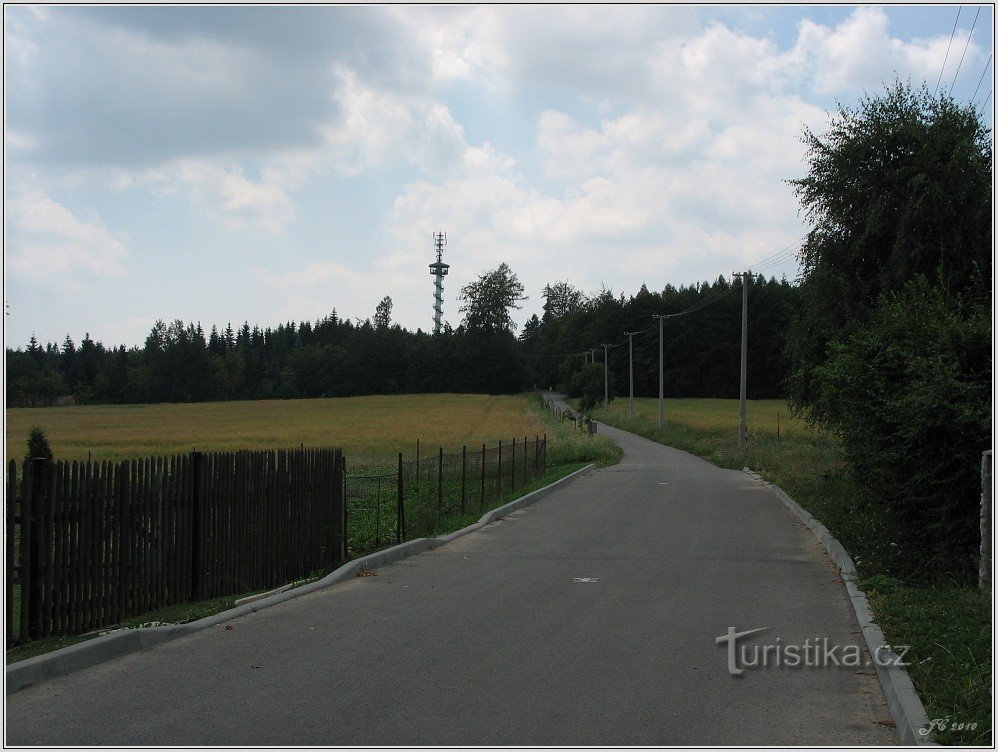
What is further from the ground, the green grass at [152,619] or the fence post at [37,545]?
the fence post at [37,545]

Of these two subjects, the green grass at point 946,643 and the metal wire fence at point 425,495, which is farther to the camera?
the metal wire fence at point 425,495

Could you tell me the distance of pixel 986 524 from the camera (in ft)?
29.2

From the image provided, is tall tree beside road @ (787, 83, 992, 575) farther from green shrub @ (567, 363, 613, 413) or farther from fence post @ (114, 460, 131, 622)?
green shrub @ (567, 363, 613, 413)

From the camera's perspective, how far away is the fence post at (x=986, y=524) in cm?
877

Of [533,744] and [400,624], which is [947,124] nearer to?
[400,624]

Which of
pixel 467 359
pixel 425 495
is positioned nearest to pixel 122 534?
pixel 425 495

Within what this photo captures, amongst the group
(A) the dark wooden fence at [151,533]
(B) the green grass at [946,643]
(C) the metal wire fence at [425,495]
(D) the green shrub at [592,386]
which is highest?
(D) the green shrub at [592,386]

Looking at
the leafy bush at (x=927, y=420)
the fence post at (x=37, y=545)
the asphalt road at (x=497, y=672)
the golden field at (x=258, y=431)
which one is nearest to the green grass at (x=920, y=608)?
the asphalt road at (x=497, y=672)

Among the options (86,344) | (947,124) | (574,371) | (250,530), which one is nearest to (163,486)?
(250,530)

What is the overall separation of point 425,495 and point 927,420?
13.4 m

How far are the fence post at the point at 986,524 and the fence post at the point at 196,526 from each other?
760 centimetres

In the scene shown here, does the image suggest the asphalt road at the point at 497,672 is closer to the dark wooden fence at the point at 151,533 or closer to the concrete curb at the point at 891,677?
the concrete curb at the point at 891,677

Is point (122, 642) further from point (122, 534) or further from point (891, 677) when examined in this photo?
point (891, 677)

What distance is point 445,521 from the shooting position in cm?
1659
